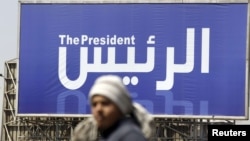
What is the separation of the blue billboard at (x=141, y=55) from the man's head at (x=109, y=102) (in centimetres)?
2118

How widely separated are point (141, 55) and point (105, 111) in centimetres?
2195

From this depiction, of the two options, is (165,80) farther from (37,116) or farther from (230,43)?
(37,116)

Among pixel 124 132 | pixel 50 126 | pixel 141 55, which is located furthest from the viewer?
pixel 50 126

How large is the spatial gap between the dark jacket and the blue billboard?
21177 millimetres

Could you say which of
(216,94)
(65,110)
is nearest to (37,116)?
(65,110)

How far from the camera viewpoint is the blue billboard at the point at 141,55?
23.9 metres

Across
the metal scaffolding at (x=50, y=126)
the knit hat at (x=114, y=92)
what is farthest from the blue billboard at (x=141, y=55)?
the knit hat at (x=114, y=92)

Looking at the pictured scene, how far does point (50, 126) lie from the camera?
27.4 meters

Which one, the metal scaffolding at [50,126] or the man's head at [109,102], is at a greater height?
the man's head at [109,102]

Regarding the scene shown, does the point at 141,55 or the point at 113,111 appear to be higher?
the point at 141,55

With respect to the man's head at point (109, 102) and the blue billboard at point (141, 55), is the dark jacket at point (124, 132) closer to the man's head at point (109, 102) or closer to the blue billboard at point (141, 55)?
the man's head at point (109, 102)

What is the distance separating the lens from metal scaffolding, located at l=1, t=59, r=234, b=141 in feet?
83.2

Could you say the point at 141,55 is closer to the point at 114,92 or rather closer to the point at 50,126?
the point at 50,126

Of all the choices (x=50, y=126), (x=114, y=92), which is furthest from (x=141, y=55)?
(x=114, y=92)
